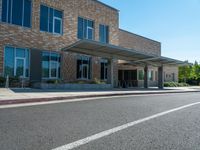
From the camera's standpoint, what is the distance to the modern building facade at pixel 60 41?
22.7 m

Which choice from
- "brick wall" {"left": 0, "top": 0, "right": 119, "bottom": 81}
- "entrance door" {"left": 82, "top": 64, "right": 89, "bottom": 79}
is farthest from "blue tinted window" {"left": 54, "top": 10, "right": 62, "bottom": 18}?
"entrance door" {"left": 82, "top": 64, "right": 89, "bottom": 79}

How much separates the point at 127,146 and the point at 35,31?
21.8 meters

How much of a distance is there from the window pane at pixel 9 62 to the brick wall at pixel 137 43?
754 inches

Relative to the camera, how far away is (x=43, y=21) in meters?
25.3

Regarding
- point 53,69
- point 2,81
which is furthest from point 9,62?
point 53,69

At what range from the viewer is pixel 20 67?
23.2 m

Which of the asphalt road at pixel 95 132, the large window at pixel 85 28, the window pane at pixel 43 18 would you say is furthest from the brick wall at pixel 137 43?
the asphalt road at pixel 95 132

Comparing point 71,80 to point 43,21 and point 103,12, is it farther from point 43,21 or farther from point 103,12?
point 103,12

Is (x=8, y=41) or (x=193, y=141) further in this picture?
(x=8, y=41)

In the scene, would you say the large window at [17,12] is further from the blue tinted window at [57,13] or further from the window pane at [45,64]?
the window pane at [45,64]

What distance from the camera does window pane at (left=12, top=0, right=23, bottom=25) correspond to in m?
22.9

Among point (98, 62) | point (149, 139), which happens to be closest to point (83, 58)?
point (98, 62)

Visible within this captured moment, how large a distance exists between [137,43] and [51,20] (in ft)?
66.2

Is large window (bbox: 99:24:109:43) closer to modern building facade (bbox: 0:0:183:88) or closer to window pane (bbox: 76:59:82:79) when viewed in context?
modern building facade (bbox: 0:0:183:88)
